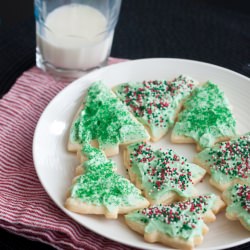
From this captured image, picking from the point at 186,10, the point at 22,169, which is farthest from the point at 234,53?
the point at 22,169

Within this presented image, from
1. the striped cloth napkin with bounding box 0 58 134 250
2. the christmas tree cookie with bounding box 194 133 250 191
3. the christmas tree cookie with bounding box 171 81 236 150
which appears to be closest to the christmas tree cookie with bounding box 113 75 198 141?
the christmas tree cookie with bounding box 171 81 236 150

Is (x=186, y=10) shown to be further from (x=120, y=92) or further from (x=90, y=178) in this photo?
(x=90, y=178)

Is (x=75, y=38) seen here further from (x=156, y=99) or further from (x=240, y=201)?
(x=240, y=201)

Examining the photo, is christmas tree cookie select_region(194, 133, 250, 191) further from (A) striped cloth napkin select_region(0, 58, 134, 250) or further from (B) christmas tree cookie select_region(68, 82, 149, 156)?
(A) striped cloth napkin select_region(0, 58, 134, 250)

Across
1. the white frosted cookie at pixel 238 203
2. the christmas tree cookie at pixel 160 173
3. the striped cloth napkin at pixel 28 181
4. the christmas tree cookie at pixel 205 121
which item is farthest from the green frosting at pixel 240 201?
the striped cloth napkin at pixel 28 181

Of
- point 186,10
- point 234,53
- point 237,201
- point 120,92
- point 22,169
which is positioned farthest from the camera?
point 186,10
